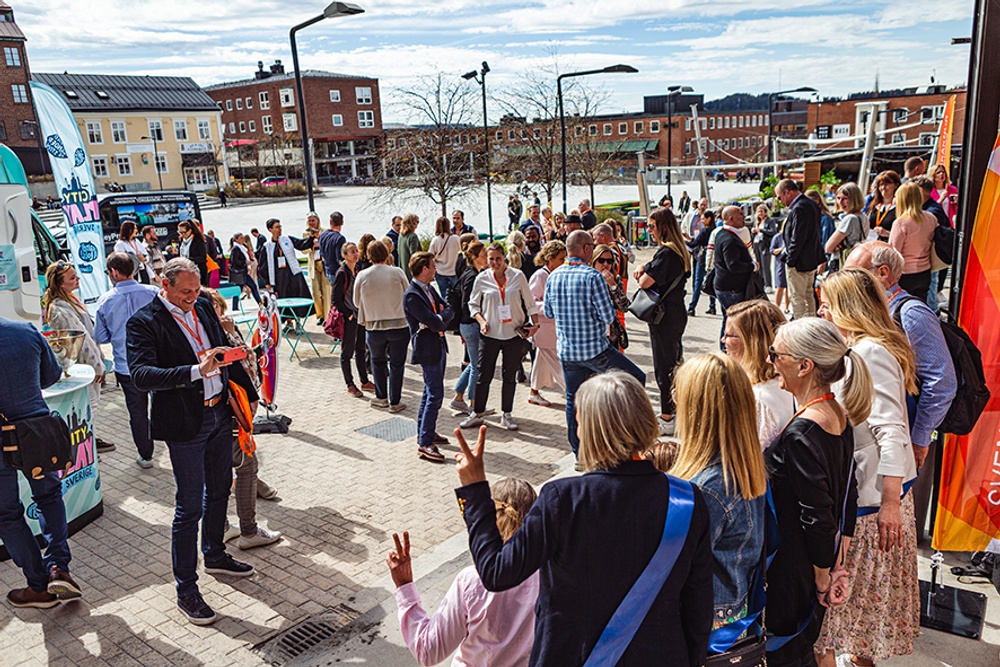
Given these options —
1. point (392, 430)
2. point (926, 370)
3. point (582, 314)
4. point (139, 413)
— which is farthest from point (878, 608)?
point (139, 413)

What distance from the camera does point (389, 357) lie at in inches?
340

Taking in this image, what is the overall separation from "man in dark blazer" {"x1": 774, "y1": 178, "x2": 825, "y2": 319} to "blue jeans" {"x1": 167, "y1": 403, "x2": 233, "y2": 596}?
7082mm

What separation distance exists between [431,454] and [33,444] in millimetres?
3501

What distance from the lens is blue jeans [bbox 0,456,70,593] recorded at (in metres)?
4.56

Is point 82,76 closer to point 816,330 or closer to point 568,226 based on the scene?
point 568,226

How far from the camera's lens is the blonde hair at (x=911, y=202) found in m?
7.23

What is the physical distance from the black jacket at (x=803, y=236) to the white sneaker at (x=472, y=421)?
476cm

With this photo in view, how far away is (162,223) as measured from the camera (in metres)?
23.2

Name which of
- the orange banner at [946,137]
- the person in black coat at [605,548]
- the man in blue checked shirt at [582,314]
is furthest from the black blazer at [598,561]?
the orange banner at [946,137]

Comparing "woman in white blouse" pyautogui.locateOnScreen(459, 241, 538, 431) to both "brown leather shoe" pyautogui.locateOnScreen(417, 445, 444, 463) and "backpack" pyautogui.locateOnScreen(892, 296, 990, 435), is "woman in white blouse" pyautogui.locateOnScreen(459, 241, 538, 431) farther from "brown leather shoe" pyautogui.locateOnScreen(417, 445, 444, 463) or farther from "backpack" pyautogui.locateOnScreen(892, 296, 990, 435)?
"backpack" pyautogui.locateOnScreen(892, 296, 990, 435)

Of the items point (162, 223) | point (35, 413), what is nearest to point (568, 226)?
point (35, 413)

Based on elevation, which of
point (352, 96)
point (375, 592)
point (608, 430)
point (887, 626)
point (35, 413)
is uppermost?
point (352, 96)

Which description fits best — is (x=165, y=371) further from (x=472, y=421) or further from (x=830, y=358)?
(x=472, y=421)

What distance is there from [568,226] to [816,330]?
23.1 ft
